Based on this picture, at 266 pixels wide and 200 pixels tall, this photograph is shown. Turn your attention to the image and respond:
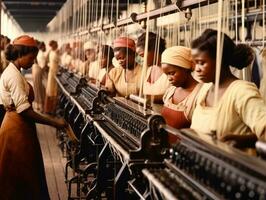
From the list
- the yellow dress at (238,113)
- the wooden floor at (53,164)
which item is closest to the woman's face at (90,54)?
the wooden floor at (53,164)

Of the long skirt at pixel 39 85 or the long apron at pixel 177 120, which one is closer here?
the long apron at pixel 177 120

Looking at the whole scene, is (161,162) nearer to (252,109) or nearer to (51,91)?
(252,109)

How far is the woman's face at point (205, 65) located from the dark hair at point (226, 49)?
0.02m

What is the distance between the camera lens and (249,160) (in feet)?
5.20

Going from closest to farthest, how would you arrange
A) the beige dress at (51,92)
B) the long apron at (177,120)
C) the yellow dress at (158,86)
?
1. the long apron at (177,120)
2. the yellow dress at (158,86)
3. the beige dress at (51,92)

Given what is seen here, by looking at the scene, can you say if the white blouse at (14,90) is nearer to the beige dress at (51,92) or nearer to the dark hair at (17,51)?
the dark hair at (17,51)

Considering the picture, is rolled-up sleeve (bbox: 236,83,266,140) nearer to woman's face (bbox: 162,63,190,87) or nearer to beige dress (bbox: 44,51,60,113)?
woman's face (bbox: 162,63,190,87)

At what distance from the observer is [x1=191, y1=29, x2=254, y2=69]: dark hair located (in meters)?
2.35

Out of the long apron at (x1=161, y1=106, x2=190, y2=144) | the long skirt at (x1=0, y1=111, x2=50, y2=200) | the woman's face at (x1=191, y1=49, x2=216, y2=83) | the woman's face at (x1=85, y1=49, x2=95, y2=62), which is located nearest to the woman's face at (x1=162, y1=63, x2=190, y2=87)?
the long apron at (x1=161, y1=106, x2=190, y2=144)

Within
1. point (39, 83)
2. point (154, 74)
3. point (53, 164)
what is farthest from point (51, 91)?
point (154, 74)

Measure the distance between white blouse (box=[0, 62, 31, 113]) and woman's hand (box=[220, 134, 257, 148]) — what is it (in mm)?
2014

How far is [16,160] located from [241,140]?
2.18 meters

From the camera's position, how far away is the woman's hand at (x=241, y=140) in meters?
2.10

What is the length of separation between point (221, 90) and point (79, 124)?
3084mm
